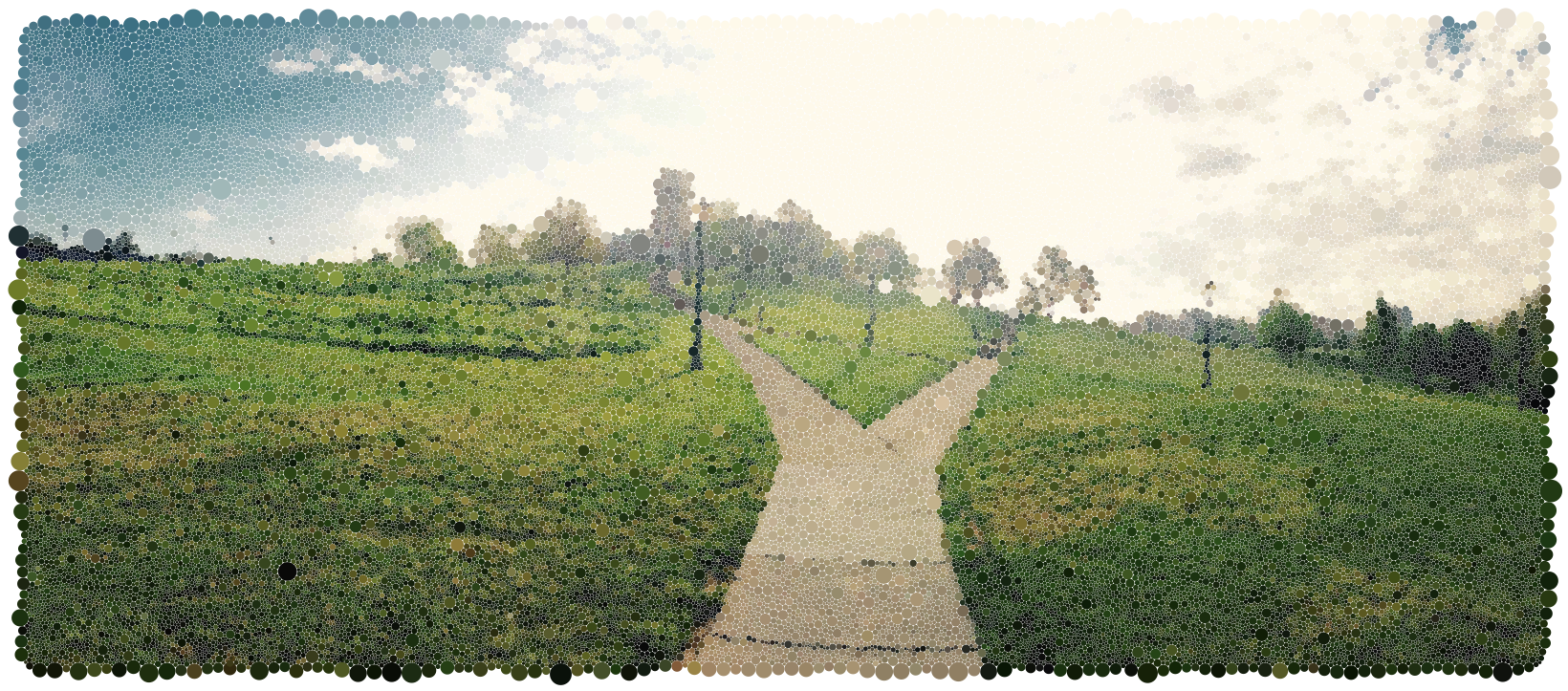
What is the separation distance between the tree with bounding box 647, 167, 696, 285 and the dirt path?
2.23ft

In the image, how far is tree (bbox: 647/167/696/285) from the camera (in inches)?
172

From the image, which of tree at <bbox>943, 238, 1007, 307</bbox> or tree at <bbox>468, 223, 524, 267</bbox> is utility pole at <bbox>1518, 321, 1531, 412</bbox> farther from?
tree at <bbox>468, 223, 524, 267</bbox>

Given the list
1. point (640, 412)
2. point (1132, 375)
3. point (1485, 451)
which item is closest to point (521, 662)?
point (640, 412)

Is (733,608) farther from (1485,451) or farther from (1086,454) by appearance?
(1485,451)

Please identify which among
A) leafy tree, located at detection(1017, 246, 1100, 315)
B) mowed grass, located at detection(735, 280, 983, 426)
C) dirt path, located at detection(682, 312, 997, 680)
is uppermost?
leafy tree, located at detection(1017, 246, 1100, 315)

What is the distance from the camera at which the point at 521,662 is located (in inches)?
137

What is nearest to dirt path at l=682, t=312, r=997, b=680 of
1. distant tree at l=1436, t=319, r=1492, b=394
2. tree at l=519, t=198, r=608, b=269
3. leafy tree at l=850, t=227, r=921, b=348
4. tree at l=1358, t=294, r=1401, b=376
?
leafy tree at l=850, t=227, r=921, b=348

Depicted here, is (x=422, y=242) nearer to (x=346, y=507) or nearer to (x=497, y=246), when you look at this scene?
(x=497, y=246)

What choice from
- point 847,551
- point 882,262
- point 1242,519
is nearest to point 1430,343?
point 1242,519

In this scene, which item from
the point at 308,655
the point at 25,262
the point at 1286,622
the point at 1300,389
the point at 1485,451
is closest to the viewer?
the point at 308,655

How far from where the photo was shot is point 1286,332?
449 centimetres

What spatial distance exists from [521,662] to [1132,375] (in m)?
4.77

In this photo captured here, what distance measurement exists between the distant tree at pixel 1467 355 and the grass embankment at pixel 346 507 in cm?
502

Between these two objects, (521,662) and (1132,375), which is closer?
(521,662)
